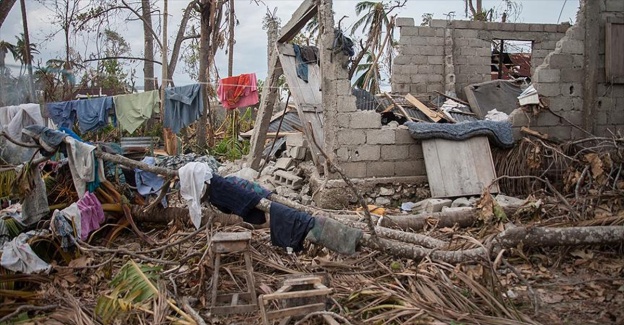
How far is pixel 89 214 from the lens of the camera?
6434mm

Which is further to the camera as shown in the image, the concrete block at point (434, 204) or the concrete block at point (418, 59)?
the concrete block at point (418, 59)

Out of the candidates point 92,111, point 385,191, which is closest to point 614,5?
point 385,191

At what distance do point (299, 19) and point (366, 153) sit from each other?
8.98 ft

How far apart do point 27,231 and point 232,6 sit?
12221mm

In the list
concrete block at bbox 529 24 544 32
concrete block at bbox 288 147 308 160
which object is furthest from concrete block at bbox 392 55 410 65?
concrete block at bbox 288 147 308 160

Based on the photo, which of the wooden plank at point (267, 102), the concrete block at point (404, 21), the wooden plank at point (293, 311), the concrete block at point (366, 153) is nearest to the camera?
the wooden plank at point (293, 311)

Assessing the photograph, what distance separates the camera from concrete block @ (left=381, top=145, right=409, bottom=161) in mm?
8477

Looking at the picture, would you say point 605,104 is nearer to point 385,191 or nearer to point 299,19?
point 385,191

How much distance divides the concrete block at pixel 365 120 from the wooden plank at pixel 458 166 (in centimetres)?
88

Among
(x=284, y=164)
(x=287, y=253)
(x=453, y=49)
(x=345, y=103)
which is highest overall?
(x=453, y=49)

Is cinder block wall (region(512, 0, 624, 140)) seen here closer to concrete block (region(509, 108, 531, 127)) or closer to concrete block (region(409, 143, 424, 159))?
concrete block (region(509, 108, 531, 127))

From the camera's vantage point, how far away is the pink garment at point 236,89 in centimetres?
1160

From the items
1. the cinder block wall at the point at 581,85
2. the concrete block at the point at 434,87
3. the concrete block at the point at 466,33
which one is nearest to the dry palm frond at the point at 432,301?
the cinder block wall at the point at 581,85

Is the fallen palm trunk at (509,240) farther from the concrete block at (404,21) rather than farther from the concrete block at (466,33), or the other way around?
the concrete block at (466,33)
